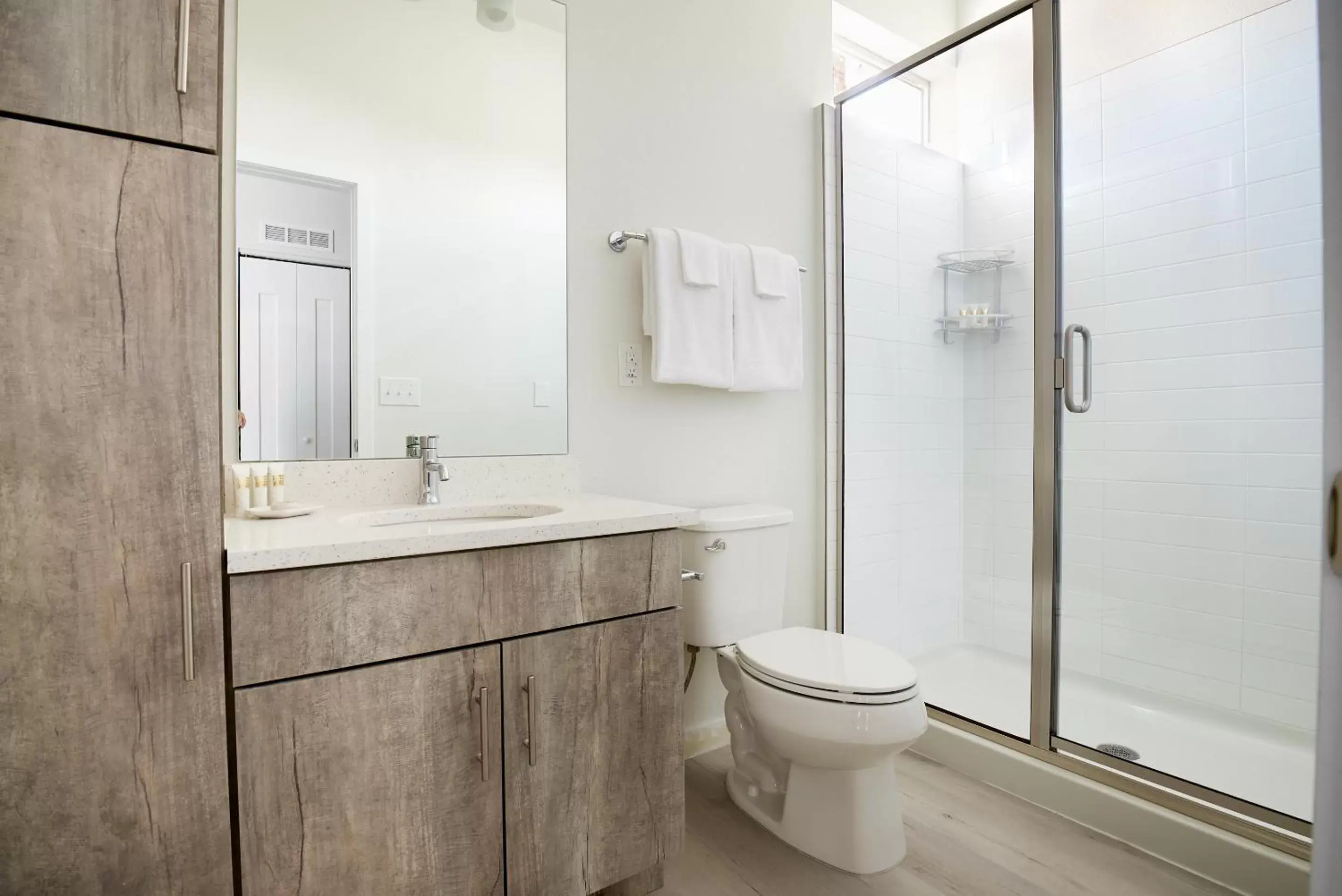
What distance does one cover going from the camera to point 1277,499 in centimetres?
170

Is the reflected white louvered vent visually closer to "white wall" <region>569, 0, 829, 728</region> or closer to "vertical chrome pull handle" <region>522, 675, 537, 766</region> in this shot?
"white wall" <region>569, 0, 829, 728</region>

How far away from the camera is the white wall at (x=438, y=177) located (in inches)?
61.3

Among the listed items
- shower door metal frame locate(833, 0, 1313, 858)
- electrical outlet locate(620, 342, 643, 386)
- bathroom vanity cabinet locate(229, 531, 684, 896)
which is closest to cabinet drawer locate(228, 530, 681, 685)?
bathroom vanity cabinet locate(229, 531, 684, 896)

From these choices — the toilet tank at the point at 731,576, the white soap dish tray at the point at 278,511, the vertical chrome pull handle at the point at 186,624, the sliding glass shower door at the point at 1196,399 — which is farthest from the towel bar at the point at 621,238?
the vertical chrome pull handle at the point at 186,624

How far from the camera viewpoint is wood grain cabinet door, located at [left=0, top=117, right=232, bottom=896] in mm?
912

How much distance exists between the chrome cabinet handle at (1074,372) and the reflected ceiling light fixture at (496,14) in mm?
1649

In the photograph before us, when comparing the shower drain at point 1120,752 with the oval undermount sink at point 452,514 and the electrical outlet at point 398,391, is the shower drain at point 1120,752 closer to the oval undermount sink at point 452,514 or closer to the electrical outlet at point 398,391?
the oval undermount sink at point 452,514

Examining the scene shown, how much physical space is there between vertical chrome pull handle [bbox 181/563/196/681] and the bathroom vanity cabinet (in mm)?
52

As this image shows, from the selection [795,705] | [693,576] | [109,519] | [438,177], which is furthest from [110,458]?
[795,705]

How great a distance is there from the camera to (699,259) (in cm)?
201

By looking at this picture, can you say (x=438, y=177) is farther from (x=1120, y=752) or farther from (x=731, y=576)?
(x=1120, y=752)

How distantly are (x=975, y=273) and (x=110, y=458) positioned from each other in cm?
226

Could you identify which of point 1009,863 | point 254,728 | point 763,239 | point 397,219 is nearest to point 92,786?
point 254,728

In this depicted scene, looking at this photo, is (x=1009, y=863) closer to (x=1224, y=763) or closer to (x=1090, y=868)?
(x=1090, y=868)
